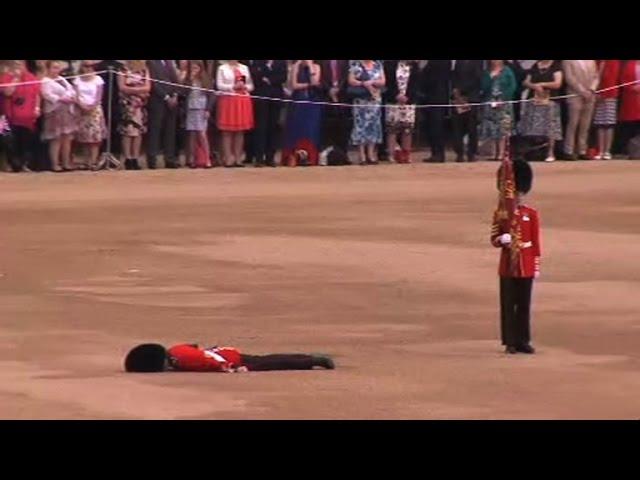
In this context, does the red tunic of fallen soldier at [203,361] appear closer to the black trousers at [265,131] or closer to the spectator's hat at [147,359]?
the spectator's hat at [147,359]

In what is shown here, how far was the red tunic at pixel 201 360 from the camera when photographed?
1378 cm

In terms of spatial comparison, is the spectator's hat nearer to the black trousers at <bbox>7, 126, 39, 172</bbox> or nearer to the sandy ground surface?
the sandy ground surface

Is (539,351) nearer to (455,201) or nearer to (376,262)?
(376,262)

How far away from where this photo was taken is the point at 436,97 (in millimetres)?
28766

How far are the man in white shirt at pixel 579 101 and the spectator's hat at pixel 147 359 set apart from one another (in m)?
15.6

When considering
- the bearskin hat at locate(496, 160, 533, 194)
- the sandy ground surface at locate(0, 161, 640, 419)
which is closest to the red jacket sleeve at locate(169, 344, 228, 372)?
the sandy ground surface at locate(0, 161, 640, 419)

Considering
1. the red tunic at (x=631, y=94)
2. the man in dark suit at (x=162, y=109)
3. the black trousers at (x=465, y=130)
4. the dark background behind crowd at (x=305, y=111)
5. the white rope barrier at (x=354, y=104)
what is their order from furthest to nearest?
the red tunic at (x=631, y=94)
the black trousers at (x=465, y=130)
the white rope barrier at (x=354, y=104)
the man in dark suit at (x=162, y=109)
the dark background behind crowd at (x=305, y=111)

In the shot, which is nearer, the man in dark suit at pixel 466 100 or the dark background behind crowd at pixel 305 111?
the dark background behind crowd at pixel 305 111

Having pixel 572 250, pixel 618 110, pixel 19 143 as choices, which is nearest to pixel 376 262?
pixel 572 250

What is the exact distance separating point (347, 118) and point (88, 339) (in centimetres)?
1393

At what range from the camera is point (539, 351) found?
1482 cm

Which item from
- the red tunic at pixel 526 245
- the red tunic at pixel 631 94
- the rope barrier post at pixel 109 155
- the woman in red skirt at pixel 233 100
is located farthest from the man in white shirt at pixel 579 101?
the red tunic at pixel 526 245

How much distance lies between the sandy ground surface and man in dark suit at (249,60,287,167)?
70cm

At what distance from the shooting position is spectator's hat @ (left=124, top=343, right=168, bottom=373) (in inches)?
541
